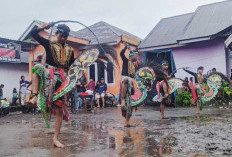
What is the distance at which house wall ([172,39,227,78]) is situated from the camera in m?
15.7

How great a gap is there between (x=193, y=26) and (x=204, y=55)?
2.18 m

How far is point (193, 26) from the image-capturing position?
17.3m

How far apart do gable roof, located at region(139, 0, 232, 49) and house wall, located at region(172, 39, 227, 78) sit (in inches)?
28.6

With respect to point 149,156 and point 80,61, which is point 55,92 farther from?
point 149,156

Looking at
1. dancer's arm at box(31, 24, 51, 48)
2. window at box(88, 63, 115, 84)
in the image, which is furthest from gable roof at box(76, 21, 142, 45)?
dancer's arm at box(31, 24, 51, 48)

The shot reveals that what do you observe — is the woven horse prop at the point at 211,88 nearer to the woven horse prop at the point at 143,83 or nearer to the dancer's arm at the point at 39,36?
the woven horse prop at the point at 143,83

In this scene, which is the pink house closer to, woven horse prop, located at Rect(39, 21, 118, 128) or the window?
the window

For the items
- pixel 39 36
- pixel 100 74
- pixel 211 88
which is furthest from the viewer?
pixel 100 74

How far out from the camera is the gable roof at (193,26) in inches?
627

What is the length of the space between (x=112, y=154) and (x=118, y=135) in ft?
5.29

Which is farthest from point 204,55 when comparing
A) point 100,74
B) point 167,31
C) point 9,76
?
point 9,76

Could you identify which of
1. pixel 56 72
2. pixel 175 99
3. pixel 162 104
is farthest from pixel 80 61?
pixel 175 99

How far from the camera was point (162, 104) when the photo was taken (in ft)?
27.7

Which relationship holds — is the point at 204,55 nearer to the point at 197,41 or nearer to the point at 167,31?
the point at 197,41
